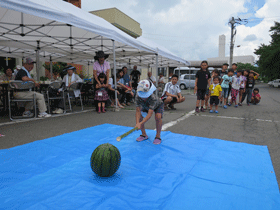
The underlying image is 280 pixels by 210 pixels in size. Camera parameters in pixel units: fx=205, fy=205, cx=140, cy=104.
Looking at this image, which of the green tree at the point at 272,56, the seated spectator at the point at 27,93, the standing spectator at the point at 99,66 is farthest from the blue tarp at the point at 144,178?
the green tree at the point at 272,56

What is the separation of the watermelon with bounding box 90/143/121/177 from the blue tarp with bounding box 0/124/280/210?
0.30ft

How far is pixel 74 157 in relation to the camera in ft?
10.5

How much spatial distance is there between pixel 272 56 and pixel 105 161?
4214cm

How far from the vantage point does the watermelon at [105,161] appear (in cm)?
245

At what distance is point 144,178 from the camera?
8.40 ft

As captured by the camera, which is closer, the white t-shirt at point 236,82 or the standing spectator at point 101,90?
the standing spectator at point 101,90

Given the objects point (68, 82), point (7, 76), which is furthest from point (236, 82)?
point (7, 76)

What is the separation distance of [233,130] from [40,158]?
14.2 ft

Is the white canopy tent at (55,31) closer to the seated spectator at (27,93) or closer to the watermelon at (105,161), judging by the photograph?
the seated spectator at (27,93)

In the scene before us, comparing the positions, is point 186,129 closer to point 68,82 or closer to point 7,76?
point 68,82

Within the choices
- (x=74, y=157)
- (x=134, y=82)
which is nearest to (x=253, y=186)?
(x=74, y=157)

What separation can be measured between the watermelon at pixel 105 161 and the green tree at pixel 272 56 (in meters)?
41.6

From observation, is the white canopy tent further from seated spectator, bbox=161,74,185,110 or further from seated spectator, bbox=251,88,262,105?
seated spectator, bbox=251,88,262,105

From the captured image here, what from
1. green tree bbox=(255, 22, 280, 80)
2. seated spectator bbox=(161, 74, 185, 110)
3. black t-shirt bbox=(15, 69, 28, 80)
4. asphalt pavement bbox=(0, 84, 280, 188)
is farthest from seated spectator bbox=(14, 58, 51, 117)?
green tree bbox=(255, 22, 280, 80)
